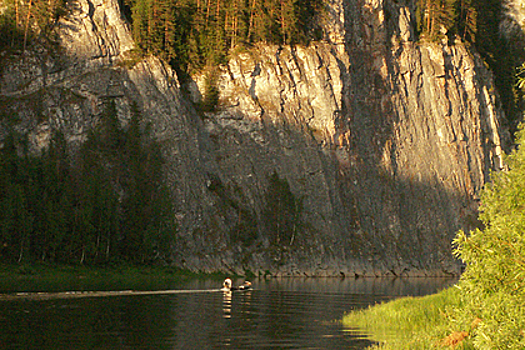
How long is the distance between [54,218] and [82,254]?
19.2 ft

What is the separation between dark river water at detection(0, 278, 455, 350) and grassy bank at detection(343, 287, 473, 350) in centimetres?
144

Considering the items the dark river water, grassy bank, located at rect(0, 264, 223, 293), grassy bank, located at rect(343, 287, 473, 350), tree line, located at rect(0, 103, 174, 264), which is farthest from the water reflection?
tree line, located at rect(0, 103, 174, 264)

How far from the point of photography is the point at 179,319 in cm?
3994

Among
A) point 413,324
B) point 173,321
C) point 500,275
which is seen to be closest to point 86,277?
point 173,321

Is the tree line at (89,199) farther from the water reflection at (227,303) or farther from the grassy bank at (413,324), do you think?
the grassy bank at (413,324)

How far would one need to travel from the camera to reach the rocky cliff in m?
96.3

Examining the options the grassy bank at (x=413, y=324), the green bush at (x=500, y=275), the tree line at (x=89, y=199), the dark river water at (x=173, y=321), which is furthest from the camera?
the tree line at (x=89, y=199)

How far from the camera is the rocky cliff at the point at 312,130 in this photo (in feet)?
316

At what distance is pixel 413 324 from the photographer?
36.8m

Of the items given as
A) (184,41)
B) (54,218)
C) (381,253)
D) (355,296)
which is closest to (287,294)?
(355,296)

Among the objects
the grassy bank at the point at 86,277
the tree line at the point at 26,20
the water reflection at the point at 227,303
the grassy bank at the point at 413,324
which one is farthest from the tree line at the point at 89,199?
the grassy bank at the point at 413,324

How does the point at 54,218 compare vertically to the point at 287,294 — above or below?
above

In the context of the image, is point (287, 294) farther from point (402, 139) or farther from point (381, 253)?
point (402, 139)

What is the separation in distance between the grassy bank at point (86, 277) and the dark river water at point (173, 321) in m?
6.98
